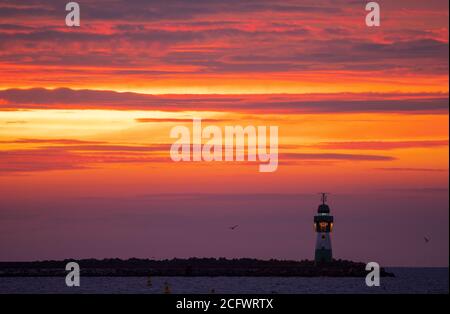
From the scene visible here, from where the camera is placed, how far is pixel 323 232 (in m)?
114

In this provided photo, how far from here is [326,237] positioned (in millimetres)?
115250

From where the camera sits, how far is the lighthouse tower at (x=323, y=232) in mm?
112938

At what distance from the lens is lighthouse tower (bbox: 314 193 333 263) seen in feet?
371
